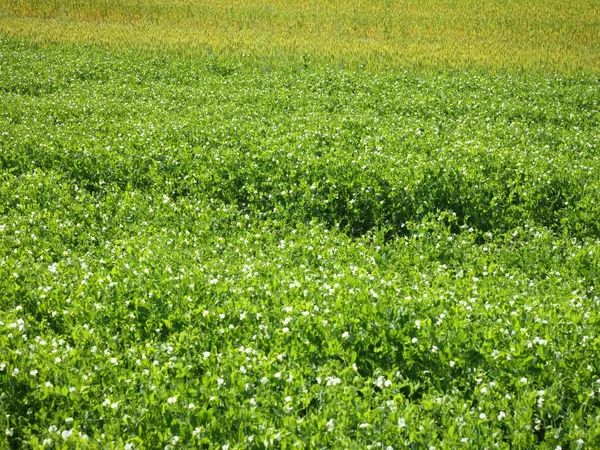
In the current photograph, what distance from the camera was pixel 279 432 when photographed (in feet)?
16.1

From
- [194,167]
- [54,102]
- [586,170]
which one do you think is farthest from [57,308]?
[54,102]

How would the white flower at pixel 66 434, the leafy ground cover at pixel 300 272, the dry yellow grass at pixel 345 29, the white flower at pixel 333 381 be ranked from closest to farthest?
the white flower at pixel 66 434
the leafy ground cover at pixel 300 272
the white flower at pixel 333 381
the dry yellow grass at pixel 345 29

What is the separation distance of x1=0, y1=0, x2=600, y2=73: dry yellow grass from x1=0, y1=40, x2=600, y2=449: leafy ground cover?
6.24 m

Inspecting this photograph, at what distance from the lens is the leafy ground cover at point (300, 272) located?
17.4 ft

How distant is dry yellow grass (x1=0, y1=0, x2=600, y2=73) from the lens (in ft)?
72.9

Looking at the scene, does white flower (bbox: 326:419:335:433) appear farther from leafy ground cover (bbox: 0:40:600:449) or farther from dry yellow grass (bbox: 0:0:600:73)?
dry yellow grass (bbox: 0:0:600:73)

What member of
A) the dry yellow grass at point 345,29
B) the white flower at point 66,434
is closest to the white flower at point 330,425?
the white flower at point 66,434

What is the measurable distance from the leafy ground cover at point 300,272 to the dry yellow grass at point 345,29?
624cm

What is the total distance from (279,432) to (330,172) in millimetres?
6861

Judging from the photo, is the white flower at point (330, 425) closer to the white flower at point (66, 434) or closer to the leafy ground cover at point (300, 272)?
the leafy ground cover at point (300, 272)

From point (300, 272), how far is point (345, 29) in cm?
2220

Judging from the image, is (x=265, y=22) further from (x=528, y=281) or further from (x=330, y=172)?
(x=528, y=281)

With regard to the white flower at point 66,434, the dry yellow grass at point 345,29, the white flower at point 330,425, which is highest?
the dry yellow grass at point 345,29

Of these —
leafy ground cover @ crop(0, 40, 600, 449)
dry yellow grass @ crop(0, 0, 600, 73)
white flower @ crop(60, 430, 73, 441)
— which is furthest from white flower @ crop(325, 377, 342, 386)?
dry yellow grass @ crop(0, 0, 600, 73)
